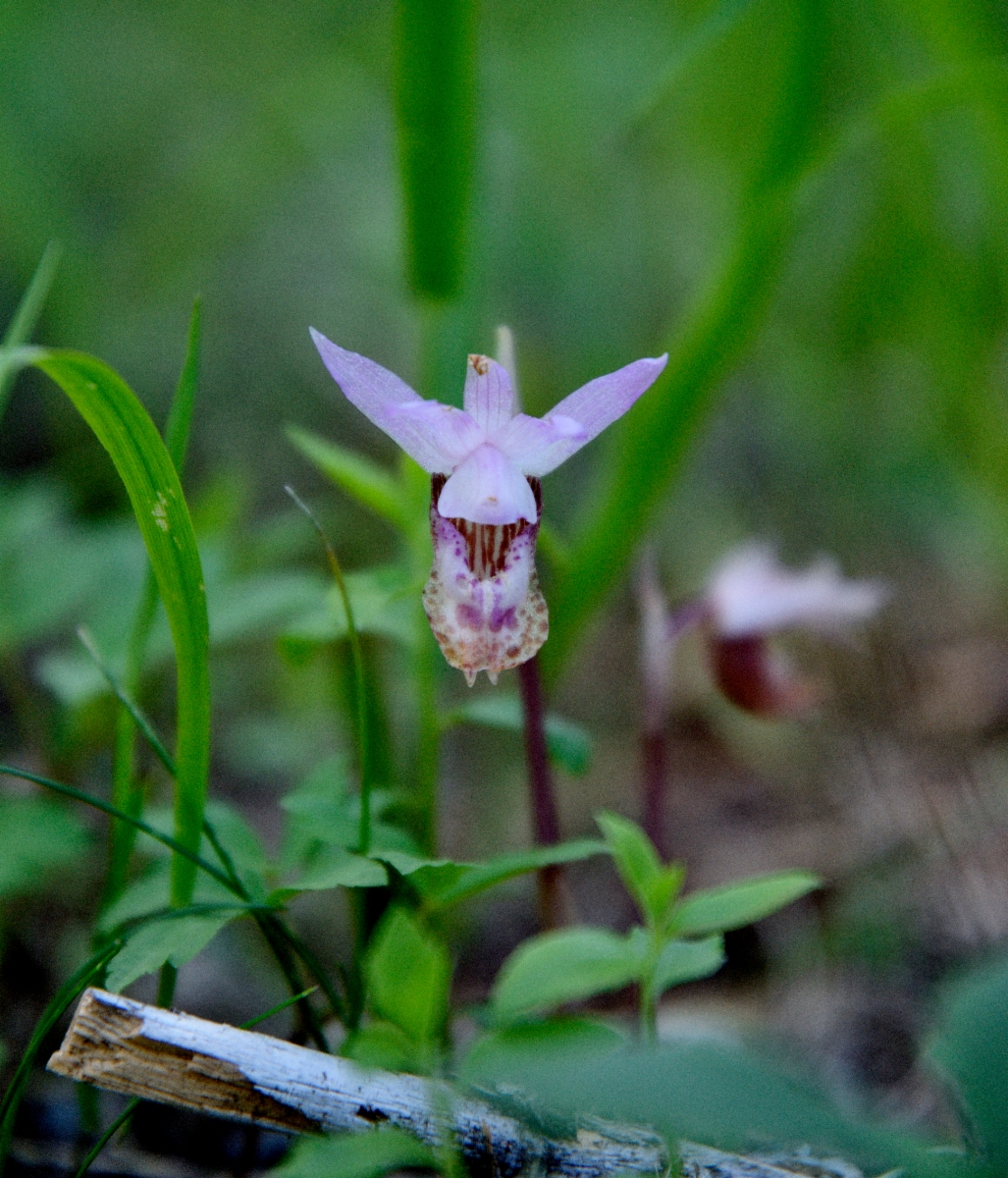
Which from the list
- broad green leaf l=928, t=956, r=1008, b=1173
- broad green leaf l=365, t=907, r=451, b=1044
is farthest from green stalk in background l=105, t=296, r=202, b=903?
broad green leaf l=928, t=956, r=1008, b=1173

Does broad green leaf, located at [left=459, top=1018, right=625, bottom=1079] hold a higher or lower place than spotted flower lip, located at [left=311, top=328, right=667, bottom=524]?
lower

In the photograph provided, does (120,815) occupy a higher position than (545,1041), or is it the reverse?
(120,815)

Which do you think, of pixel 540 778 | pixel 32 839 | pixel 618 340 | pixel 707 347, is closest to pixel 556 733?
pixel 540 778

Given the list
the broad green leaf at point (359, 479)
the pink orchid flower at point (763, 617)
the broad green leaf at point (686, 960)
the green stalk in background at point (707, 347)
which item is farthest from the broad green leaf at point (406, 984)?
the pink orchid flower at point (763, 617)

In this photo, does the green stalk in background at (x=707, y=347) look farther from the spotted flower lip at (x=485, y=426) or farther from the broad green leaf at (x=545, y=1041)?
the broad green leaf at (x=545, y=1041)

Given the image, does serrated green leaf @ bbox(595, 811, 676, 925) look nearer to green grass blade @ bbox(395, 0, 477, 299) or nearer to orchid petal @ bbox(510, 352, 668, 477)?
orchid petal @ bbox(510, 352, 668, 477)

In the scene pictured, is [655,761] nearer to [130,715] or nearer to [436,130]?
[130,715]
